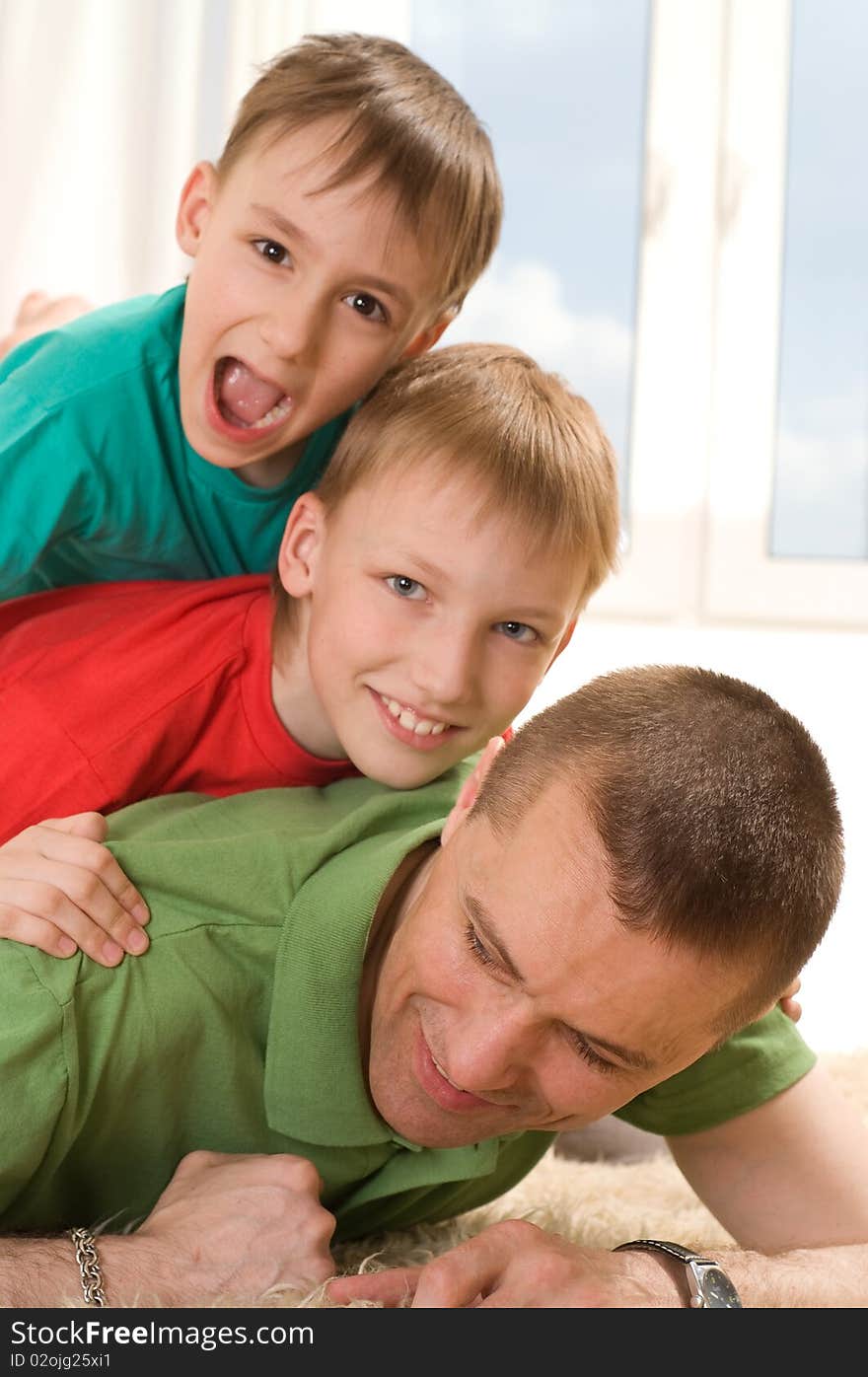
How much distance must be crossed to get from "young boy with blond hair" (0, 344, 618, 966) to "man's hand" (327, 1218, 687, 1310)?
591 millimetres

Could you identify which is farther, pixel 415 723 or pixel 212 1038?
pixel 415 723

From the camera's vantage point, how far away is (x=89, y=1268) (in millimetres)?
1163

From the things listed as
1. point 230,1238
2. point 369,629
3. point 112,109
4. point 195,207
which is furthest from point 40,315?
point 230,1238

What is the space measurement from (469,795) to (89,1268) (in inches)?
19.8

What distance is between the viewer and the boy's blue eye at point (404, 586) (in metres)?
1.66

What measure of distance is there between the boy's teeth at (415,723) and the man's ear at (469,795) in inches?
9.6

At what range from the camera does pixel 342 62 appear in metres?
1.84

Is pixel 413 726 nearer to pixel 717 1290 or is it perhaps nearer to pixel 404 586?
pixel 404 586

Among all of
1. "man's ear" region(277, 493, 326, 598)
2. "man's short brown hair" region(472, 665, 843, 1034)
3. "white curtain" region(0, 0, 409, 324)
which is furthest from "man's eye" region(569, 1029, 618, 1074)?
"white curtain" region(0, 0, 409, 324)

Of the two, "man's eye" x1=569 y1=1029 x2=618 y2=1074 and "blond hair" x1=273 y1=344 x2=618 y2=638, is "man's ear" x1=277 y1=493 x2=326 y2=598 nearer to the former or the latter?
"blond hair" x1=273 y1=344 x2=618 y2=638

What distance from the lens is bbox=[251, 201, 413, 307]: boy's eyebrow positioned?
1763mm

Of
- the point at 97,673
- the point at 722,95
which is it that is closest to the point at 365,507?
the point at 97,673

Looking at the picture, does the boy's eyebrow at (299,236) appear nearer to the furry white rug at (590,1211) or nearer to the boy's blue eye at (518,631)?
the boy's blue eye at (518,631)
